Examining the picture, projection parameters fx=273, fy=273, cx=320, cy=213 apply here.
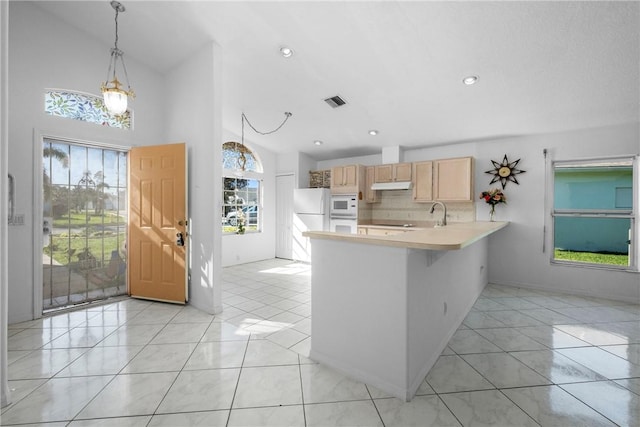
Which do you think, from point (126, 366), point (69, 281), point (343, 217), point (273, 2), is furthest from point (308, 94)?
point (69, 281)

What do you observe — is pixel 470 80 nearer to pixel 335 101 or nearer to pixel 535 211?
pixel 335 101

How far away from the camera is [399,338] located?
172 cm

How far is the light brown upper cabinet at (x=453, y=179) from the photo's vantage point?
435cm

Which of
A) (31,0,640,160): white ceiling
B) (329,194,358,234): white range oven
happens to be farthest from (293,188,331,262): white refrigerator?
(31,0,640,160): white ceiling

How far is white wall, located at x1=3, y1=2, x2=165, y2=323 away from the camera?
2771mm

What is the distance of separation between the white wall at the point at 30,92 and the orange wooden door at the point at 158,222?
751 mm

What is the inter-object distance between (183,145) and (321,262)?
7.71 ft

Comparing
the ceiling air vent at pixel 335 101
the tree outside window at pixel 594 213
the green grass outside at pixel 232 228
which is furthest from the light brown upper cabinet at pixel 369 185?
the tree outside window at pixel 594 213

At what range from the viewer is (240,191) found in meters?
5.91

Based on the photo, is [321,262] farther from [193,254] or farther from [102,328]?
[102,328]

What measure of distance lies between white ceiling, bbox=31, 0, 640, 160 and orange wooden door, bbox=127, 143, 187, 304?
4.38 ft

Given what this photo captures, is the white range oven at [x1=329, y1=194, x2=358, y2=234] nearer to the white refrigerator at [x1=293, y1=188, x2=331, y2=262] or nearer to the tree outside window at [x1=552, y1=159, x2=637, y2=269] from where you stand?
the white refrigerator at [x1=293, y1=188, x2=331, y2=262]

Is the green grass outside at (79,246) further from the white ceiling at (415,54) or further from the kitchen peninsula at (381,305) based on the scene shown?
the kitchen peninsula at (381,305)

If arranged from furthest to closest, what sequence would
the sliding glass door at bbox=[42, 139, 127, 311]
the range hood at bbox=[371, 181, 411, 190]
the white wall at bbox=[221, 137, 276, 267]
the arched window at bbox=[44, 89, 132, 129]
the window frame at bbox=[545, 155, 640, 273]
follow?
the white wall at bbox=[221, 137, 276, 267] < the range hood at bbox=[371, 181, 411, 190] < the window frame at bbox=[545, 155, 640, 273] < the sliding glass door at bbox=[42, 139, 127, 311] < the arched window at bbox=[44, 89, 132, 129]
